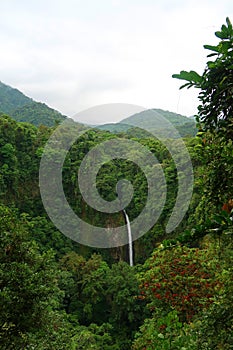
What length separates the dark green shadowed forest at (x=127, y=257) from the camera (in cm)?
177

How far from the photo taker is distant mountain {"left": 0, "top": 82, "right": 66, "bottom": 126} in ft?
91.4

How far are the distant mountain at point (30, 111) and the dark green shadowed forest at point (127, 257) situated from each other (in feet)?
24.9

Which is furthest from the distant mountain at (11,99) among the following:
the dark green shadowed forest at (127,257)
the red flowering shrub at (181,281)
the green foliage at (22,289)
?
the green foliage at (22,289)

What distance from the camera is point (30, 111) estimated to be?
29.4 meters

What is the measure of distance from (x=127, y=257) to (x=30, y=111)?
1750cm

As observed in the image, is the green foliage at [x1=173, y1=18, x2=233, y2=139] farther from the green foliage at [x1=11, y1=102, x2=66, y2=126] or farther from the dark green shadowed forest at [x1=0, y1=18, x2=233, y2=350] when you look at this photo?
the green foliage at [x1=11, y1=102, x2=66, y2=126]

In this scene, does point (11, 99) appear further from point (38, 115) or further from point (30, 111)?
point (38, 115)

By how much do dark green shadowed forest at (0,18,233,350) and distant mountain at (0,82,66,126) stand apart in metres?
7.59

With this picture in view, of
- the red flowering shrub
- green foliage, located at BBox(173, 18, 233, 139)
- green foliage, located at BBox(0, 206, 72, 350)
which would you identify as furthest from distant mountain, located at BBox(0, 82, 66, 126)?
green foliage, located at BBox(173, 18, 233, 139)

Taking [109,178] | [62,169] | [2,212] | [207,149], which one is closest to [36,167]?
[62,169]

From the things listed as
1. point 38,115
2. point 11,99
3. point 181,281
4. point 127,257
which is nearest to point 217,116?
point 181,281

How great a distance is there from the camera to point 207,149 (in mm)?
2111

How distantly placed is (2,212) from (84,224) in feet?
41.8

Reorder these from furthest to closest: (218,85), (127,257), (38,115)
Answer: (38,115) < (127,257) < (218,85)
